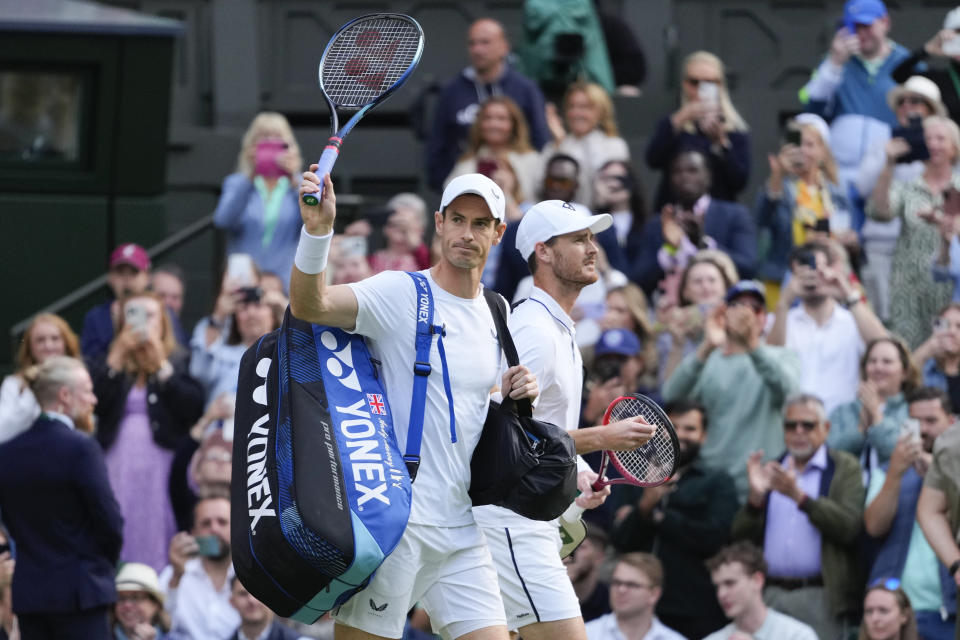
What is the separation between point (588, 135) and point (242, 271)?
2.64m

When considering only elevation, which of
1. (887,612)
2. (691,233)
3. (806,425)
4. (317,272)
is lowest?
(887,612)

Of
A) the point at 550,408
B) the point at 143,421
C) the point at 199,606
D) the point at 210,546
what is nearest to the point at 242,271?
the point at 143,421

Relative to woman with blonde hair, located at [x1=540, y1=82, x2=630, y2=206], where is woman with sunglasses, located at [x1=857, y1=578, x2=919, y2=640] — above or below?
below

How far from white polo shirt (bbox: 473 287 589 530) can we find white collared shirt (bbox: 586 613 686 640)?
2.74 metres

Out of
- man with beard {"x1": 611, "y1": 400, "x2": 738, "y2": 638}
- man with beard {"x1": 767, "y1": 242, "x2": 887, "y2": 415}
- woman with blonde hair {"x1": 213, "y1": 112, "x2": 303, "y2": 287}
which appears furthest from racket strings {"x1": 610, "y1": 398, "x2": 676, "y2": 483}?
woman with blonde hair {"x1": 213, "y1": 112, "x2": 303, "y2": 287}

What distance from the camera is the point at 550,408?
7320 mm

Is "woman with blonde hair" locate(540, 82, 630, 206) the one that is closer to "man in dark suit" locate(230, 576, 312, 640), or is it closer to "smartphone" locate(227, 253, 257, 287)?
"smartphone" locate(227, 253, 257, 287)

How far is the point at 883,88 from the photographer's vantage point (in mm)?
13227

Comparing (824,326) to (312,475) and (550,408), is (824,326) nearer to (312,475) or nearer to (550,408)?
(550,408)

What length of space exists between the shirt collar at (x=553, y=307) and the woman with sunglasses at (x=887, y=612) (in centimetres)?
291

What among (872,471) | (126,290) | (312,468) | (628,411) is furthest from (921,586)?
(126,290)

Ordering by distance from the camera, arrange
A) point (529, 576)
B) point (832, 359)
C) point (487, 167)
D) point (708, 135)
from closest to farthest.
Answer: point (529, 576)
point (832, 359)
point (487, 167)
point (708, 135)

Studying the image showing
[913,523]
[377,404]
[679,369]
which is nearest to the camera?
[377,404]

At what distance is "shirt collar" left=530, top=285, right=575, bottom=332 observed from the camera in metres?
7.32
